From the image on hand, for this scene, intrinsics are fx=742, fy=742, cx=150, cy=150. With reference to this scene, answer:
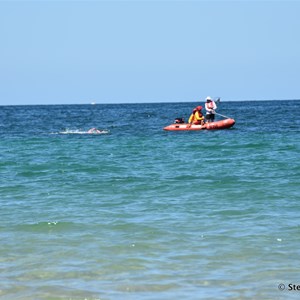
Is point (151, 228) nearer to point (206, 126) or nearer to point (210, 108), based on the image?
point (206, 126)

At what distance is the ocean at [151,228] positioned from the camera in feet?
24.7

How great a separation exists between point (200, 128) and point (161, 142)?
532cm

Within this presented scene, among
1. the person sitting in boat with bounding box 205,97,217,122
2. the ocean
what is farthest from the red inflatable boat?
Answer: the ocean

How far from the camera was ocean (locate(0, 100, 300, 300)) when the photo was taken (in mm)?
7543

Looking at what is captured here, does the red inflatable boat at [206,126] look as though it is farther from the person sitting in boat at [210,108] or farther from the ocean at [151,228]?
the ocean at [151,228]

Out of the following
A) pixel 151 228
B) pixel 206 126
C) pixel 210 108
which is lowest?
pixel 151 228

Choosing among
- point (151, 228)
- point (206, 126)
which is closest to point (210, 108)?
point (206, 126)

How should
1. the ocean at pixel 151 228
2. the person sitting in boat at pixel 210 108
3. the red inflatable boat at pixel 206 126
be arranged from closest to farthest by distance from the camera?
1. the ocean at pixel 151 228
2. the red inflatable boat at pixel 206 126
3. the person sitting in boat at pixel 210 108

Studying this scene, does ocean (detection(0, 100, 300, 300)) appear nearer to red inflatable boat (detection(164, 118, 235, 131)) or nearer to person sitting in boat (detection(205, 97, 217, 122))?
red inflatable boat (detection(164, 118, 235, 131))

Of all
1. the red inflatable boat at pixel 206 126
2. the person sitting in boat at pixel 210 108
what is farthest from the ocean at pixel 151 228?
the person sitting in boat at pixel 210 108

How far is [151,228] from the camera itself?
402 inches

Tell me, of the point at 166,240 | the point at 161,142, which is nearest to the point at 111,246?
the point at 166,240

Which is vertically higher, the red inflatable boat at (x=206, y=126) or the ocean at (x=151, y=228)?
the red inflatable boat at (x=206, y=126)

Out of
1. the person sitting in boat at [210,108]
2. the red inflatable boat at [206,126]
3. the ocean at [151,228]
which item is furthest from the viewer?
the person sitting in boat at [210,108]
